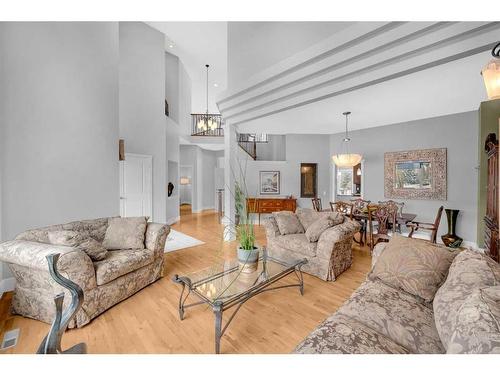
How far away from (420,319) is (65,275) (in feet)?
8.85

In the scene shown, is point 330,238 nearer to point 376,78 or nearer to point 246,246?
point 246,246

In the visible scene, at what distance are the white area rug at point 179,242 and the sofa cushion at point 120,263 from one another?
5.07 ft

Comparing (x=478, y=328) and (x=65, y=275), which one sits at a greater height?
(x=478, y=328)

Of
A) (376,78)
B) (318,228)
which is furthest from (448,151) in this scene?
(318,228)

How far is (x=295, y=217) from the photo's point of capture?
12.0 feet

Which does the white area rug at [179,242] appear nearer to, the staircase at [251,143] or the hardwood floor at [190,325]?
the hardwood floor at [190,325]

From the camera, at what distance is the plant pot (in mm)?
2166

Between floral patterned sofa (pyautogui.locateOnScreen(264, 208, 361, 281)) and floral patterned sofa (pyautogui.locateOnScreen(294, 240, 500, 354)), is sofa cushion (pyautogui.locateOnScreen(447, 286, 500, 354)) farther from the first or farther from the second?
floral patterned sofa (pyautogui.locateOnScreen(264, 208, 361, 281))

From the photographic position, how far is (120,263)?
2225mm

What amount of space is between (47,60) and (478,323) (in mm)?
4680

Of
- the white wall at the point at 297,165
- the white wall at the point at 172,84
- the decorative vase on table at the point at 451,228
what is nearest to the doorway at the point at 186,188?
the white wall at the point at 172,84

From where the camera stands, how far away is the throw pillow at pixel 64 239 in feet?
6.96
